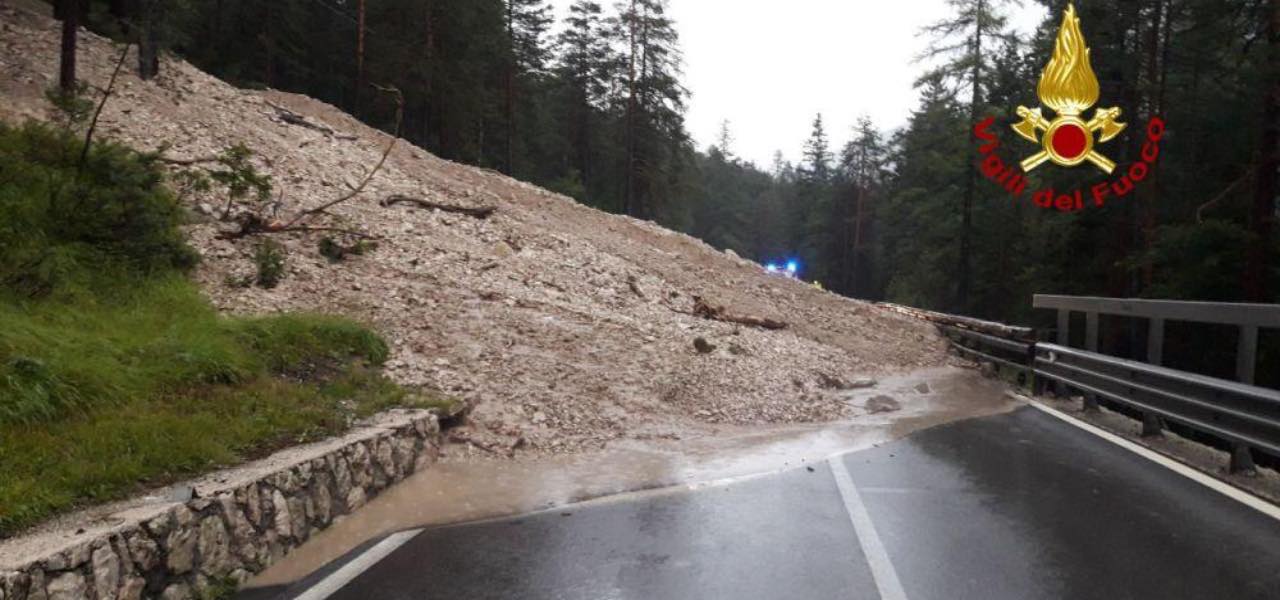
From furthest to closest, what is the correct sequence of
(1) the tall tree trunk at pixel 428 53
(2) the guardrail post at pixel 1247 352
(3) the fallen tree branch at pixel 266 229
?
(1) the tall tree trunk at pixel 428 53 → (3) the fallen tree branch at pixel 266 229 → (2) the guardrail post at pixel 1247 352

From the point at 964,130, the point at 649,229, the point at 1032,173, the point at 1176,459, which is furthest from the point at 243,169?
the point at 964,130

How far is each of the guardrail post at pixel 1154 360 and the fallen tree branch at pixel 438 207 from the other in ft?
41.6

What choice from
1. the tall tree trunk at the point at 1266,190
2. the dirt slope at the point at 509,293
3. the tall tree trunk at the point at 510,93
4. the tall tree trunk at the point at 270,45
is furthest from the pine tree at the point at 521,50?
the tall tree trunk at the point at 1266,190

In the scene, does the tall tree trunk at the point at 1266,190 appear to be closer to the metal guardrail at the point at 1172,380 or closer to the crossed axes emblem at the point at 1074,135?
the crossed axes emblem at the point at 1074,135

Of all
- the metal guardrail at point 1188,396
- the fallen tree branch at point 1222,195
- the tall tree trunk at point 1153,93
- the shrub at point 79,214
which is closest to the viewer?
the metal guardrail at point 1188,396

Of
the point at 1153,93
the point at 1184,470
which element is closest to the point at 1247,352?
the point at 1184,470

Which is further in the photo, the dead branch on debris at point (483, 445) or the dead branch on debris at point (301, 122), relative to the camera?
the dead branch on debris at point (301, 122)

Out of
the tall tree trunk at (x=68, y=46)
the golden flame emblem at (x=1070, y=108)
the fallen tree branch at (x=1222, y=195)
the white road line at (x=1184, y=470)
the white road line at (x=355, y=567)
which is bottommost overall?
the white road line at (x=355, y=567)

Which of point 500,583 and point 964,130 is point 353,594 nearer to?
point 500,583

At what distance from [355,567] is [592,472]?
290cm

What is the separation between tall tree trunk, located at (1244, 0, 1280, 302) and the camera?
15.0m

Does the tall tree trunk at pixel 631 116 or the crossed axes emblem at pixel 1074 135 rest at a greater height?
the tall tree trunk at pixel 631 116

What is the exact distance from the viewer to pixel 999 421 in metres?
10.2

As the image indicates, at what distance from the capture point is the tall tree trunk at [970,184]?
30.8 metres
